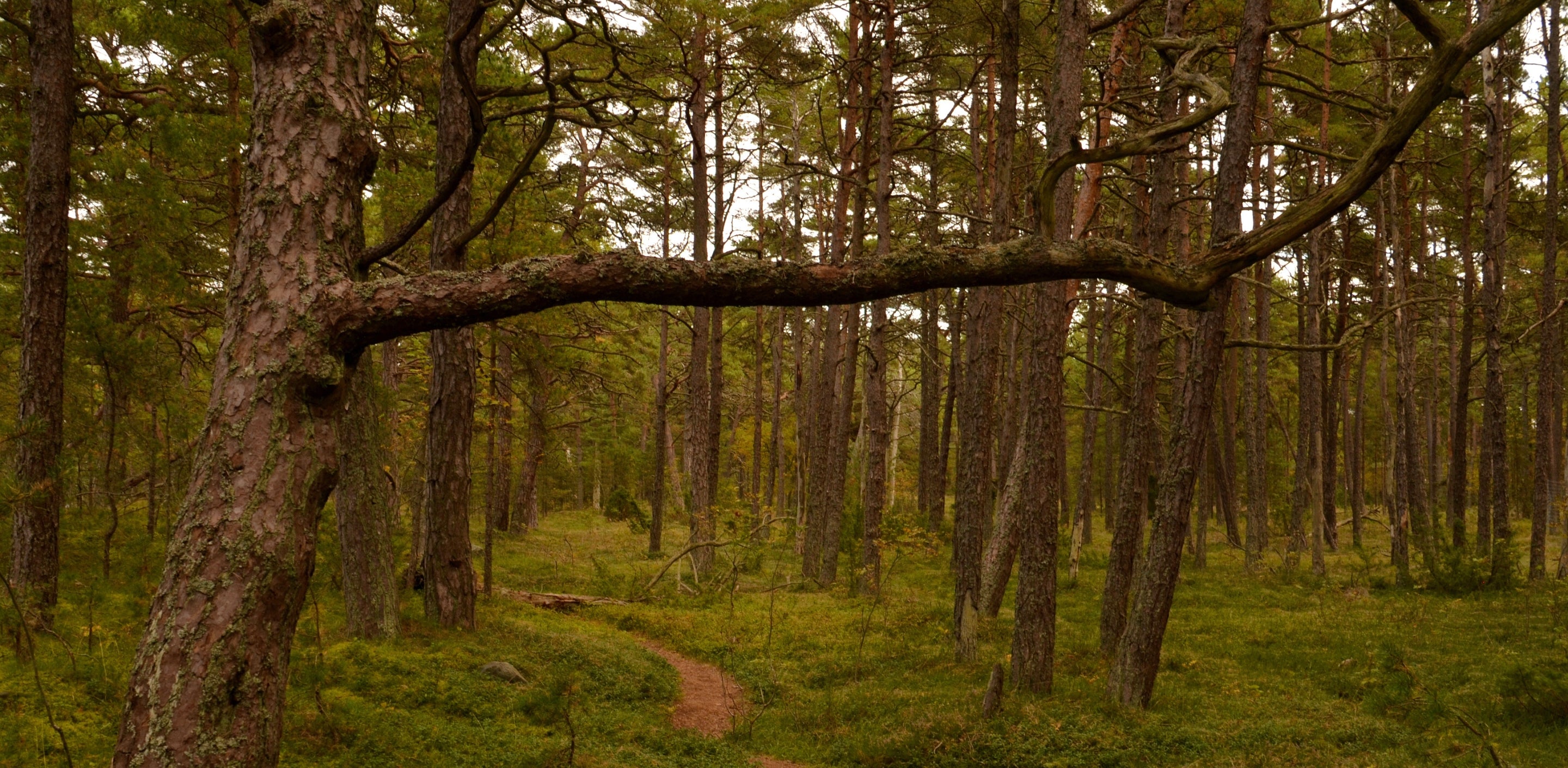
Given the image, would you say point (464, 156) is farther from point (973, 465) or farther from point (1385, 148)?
point (973, 465)

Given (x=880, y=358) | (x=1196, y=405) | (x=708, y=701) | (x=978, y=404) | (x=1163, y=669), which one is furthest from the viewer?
(x=880, y=358)

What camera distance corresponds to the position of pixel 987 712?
792 cm

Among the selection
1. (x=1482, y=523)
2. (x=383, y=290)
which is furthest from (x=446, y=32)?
(x=1482, y=523)

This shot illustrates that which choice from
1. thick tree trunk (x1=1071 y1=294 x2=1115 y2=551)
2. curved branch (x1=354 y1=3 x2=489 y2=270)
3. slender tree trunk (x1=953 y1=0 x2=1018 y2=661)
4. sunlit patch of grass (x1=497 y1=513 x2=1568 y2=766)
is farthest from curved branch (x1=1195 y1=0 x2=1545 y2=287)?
thick tree trunk (x1=1071 y1=294 x2=1115 y2=551)

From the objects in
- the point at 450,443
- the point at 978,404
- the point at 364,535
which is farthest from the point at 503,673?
the point at 978,404

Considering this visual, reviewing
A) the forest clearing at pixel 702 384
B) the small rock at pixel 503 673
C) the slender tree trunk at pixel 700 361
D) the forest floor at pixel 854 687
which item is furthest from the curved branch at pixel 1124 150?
the slender tree trunk at pixel 700 361

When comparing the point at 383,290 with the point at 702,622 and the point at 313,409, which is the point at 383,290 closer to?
the point at 313,409

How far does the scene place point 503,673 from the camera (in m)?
8.41

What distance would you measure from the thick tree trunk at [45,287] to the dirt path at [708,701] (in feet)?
19.7

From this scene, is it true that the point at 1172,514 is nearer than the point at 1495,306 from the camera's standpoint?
Yes

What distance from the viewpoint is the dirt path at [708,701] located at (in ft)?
27.6

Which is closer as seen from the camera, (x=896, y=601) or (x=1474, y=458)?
(x=896, y=601)

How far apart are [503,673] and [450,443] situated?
277cm

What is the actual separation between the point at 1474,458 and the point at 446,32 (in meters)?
55.5
